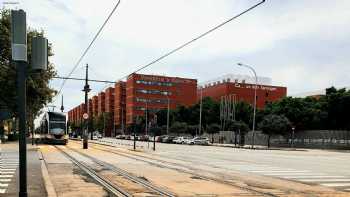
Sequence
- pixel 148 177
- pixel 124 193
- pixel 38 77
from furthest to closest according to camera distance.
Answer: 1. pixel 38 77
2. pixel 148 177
3. pixel 124 193

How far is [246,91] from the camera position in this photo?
552 ft

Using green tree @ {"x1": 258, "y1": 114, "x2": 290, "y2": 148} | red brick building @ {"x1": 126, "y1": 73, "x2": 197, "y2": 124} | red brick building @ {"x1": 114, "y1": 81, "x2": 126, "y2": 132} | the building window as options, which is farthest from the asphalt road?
red brick building @ {"x1": 114, "y1": 81, "x2": 126, "y2": 132}

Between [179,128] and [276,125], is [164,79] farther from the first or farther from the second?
[276,125]

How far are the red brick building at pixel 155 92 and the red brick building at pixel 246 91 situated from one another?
27.1 ft

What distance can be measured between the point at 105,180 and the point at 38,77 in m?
33.6

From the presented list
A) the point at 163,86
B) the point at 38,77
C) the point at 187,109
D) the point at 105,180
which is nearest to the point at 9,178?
the point at 105,180

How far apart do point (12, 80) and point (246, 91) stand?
418 ft

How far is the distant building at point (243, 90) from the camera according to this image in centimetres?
16375

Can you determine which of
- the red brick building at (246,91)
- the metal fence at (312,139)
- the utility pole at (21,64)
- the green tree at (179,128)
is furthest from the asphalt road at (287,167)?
the red brick building at (246,91)

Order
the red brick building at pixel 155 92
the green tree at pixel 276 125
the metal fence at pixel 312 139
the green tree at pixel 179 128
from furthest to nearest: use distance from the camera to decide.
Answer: the red brick building at pixel 155 92 → the green tree at pixel 179 128 → the green tree at pixel 276 125 → the metal fence at pixel 312 139

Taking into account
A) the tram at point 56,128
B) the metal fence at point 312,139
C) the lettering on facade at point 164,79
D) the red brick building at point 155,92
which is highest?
the lettering on facade at point 164,79

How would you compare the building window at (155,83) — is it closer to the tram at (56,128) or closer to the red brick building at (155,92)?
the red brick building at (155,92)

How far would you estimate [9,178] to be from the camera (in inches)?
701

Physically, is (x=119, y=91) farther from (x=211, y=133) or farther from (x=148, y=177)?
(x=148, y=177)
